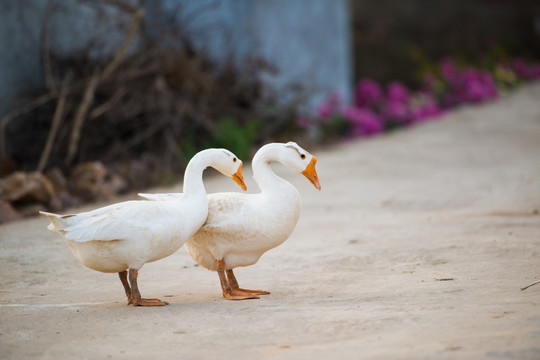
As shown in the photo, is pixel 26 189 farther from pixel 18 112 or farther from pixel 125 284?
pixel 125 284

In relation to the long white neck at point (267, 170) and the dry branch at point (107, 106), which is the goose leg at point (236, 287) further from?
the dry branch at point (107, 106)

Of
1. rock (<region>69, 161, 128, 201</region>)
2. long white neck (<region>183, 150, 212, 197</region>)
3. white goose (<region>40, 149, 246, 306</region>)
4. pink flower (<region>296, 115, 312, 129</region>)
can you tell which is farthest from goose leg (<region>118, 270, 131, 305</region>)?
pink flower (<region>296, 115, 312, 129</region>)

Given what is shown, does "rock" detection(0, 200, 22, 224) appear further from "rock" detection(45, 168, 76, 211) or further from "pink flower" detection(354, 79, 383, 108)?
"pink flower" detection(354, 79, 383, 108)

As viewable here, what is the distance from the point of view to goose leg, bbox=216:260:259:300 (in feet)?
14.1

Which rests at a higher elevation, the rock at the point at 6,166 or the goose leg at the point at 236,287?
the rock at the point at 6,166

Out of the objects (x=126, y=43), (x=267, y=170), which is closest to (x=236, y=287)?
(x=267, y=170)

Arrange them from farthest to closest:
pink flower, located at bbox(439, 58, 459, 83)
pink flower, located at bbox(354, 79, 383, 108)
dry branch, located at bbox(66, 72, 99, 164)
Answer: pink flower, located at bbox(439, 58, 459, 83), pink flower, located at bbox(354, 79, 383, 108), dry branch, located at bbox(66, 72, 99, 164)

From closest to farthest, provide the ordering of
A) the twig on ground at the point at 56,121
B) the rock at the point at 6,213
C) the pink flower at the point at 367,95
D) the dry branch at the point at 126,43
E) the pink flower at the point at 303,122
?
the rock at the point at 6,213 → the twig on ground at the point at 56,121 → the dry branch at the point at 126,43 → the pink flower at the point at 303,122 → the pink flower at the point at 367,95

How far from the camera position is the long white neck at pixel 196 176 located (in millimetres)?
4406

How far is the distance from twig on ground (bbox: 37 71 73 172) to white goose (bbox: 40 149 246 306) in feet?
14.3

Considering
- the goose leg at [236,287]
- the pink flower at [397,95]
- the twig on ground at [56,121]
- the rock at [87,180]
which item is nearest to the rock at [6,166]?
the twig on ground at [56,121]

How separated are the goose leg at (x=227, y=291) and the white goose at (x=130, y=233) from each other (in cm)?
30

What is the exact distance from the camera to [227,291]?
172 inches

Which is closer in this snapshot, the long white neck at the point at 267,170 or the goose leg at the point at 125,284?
the goose leg at the point at 125,284
